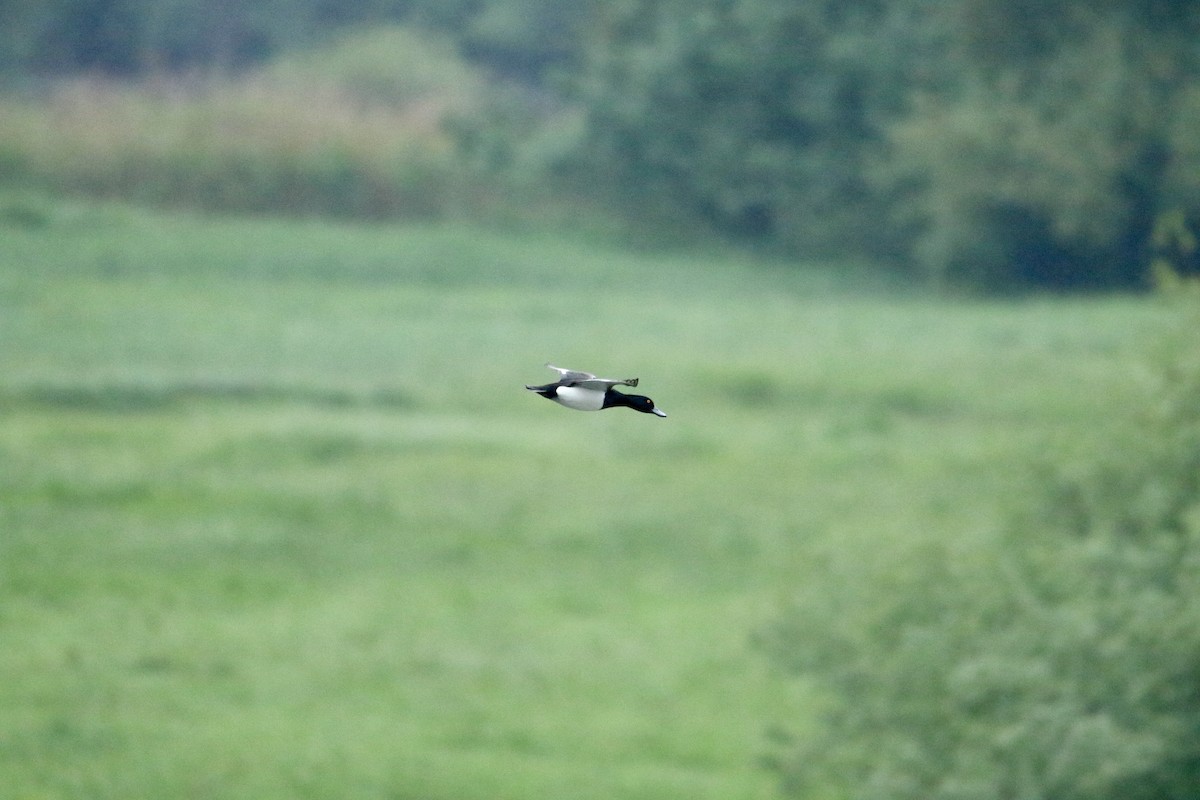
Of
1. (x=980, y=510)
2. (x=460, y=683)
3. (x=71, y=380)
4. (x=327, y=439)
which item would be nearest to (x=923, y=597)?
(x=980, y=510)

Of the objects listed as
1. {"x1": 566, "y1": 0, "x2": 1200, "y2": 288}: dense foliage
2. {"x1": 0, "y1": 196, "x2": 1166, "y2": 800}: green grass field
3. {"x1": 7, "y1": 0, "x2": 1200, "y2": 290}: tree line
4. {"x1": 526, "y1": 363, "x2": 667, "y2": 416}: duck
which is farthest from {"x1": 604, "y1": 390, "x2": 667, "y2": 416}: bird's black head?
{"x1": 566, "y1": 0, "x2": 1200, "y2": 288}: dense foliage

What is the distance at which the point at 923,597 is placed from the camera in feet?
42.0

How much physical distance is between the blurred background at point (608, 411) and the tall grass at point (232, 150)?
13 cm

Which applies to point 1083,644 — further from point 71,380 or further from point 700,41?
point 700,41

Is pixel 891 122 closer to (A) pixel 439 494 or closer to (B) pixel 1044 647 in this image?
(A) pixel 439 494

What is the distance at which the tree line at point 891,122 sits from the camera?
133 ft

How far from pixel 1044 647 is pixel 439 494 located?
1403 cm

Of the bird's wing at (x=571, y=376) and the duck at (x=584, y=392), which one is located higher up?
the bird's wing at (x=571, y=376)

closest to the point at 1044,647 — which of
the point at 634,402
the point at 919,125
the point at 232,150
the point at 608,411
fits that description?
the point at 608,411

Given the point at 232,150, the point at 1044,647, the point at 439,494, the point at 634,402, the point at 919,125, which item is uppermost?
the point at 919,125

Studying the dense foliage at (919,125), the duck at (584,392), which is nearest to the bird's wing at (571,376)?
the duck at (584,392)

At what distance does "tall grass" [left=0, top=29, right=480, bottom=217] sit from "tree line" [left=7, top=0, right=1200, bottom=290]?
389 cm

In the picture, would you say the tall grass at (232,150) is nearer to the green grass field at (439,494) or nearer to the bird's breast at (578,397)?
the green grass field at (439,494)

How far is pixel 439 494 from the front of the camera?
24297 millimetres
